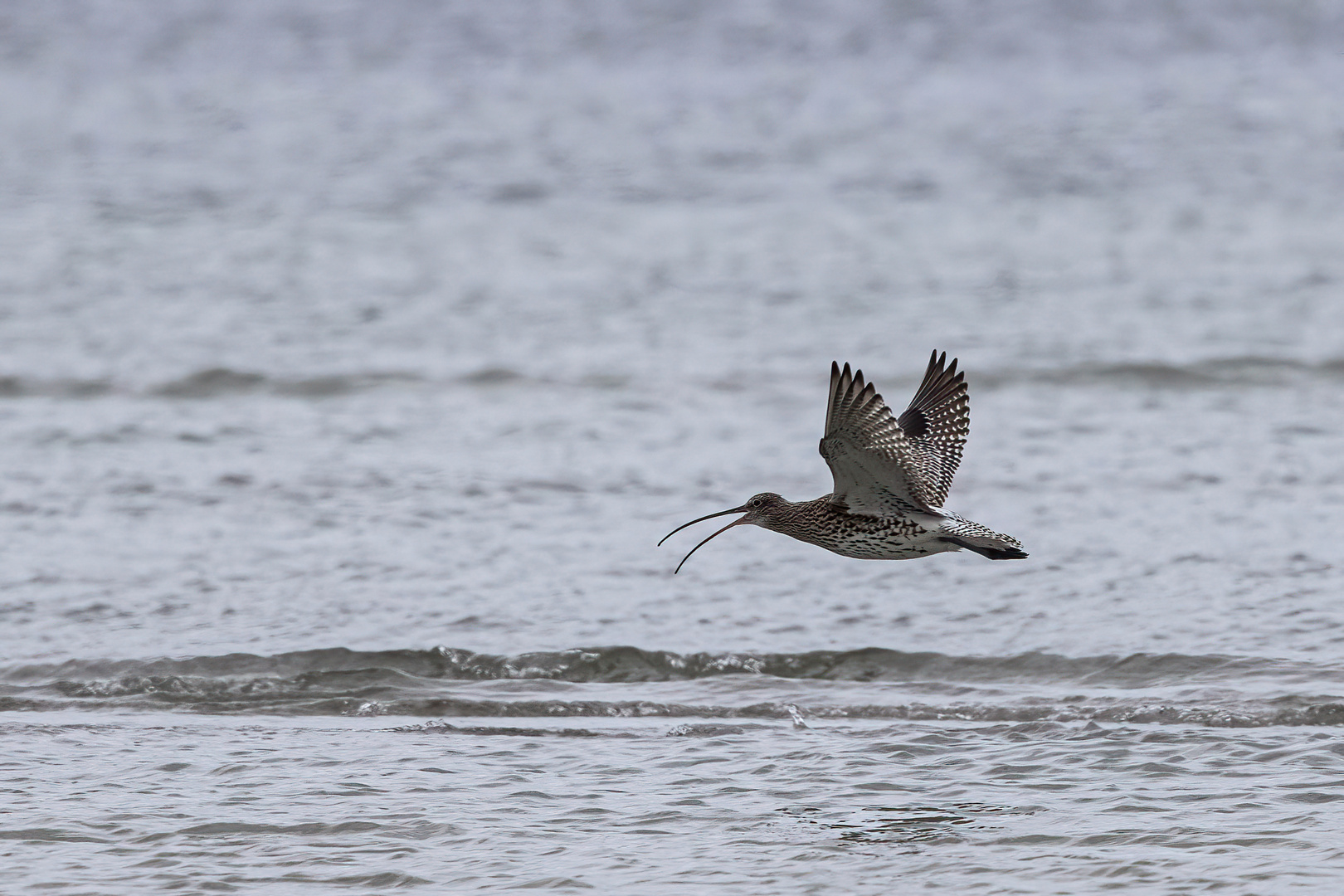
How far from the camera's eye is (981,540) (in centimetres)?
609

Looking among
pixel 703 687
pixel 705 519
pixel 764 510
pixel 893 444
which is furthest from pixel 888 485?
pixel 705 519

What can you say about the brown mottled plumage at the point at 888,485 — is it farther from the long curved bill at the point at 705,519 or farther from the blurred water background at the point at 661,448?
the blurred water background at the point at 661,448

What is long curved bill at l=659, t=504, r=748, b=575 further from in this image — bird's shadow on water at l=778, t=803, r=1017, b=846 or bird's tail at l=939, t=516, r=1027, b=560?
bird's shadow on water at l=778, t=803, r=1017, b=846

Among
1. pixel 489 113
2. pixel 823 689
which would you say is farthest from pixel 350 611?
pixel 489 113

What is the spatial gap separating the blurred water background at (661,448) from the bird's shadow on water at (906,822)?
18 millimetres

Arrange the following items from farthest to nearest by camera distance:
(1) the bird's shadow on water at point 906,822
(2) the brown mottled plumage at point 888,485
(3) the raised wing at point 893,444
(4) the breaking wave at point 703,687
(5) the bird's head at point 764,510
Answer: (5) the bird's head at point 764,510, (4) the breaking wave at point 703,687, (2) the brown mottled plumage at point 888,485, (3) the raised wing at point 893,444, (1) the bird's shadow on water at point 906,822

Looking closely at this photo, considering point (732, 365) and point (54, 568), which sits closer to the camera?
point (54, 568)

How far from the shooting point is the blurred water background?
17.9 ft

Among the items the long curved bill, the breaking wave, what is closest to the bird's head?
the long curved bill

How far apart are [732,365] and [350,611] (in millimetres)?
4579

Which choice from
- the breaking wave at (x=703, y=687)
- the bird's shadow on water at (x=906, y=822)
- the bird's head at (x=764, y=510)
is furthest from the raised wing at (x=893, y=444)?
the bird's shadow on water at (x=906, y=822)

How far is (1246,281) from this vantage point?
13391mm

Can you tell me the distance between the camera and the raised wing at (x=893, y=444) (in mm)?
5859

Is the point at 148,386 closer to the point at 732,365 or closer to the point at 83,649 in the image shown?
the point at 732,365
